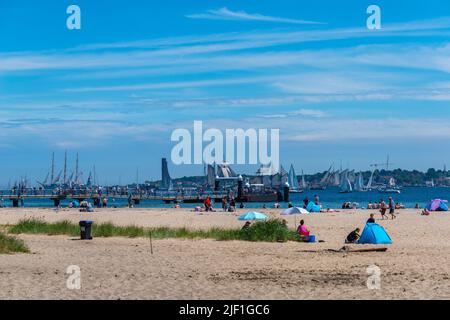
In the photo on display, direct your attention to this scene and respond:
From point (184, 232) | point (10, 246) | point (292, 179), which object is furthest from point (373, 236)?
point (292, 179)

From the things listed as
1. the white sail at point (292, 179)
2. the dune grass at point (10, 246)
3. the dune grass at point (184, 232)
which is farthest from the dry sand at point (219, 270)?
the white sail at point (292, 179)

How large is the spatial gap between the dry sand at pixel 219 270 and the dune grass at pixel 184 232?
86cm

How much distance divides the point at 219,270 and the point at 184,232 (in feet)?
31.4

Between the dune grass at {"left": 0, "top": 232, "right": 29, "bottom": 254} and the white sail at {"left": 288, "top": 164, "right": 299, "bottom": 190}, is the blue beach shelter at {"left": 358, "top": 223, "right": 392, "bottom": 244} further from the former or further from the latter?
the white sail at {"left": 288, "top": 164, "right": 299, "bottom": 190}

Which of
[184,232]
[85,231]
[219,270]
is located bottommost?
[219,270]

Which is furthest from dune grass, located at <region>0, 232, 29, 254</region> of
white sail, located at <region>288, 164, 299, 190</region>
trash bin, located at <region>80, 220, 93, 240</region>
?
white sail, located at <region>288, 164, 299, 190</region>

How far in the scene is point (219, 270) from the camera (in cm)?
1625

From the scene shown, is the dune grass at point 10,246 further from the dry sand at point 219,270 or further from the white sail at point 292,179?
the white sail at point 292,179

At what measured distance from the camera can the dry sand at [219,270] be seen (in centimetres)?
1286

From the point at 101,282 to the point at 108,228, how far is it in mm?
12422

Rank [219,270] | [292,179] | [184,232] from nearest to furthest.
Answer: [219,270] → [184,232] → [292,179]

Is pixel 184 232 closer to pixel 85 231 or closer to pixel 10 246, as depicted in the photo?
pixel 85 231

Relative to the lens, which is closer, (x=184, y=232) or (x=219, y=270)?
(x=219, y=270)

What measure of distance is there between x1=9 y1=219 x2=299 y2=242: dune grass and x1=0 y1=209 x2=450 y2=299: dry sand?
86 centimetres
